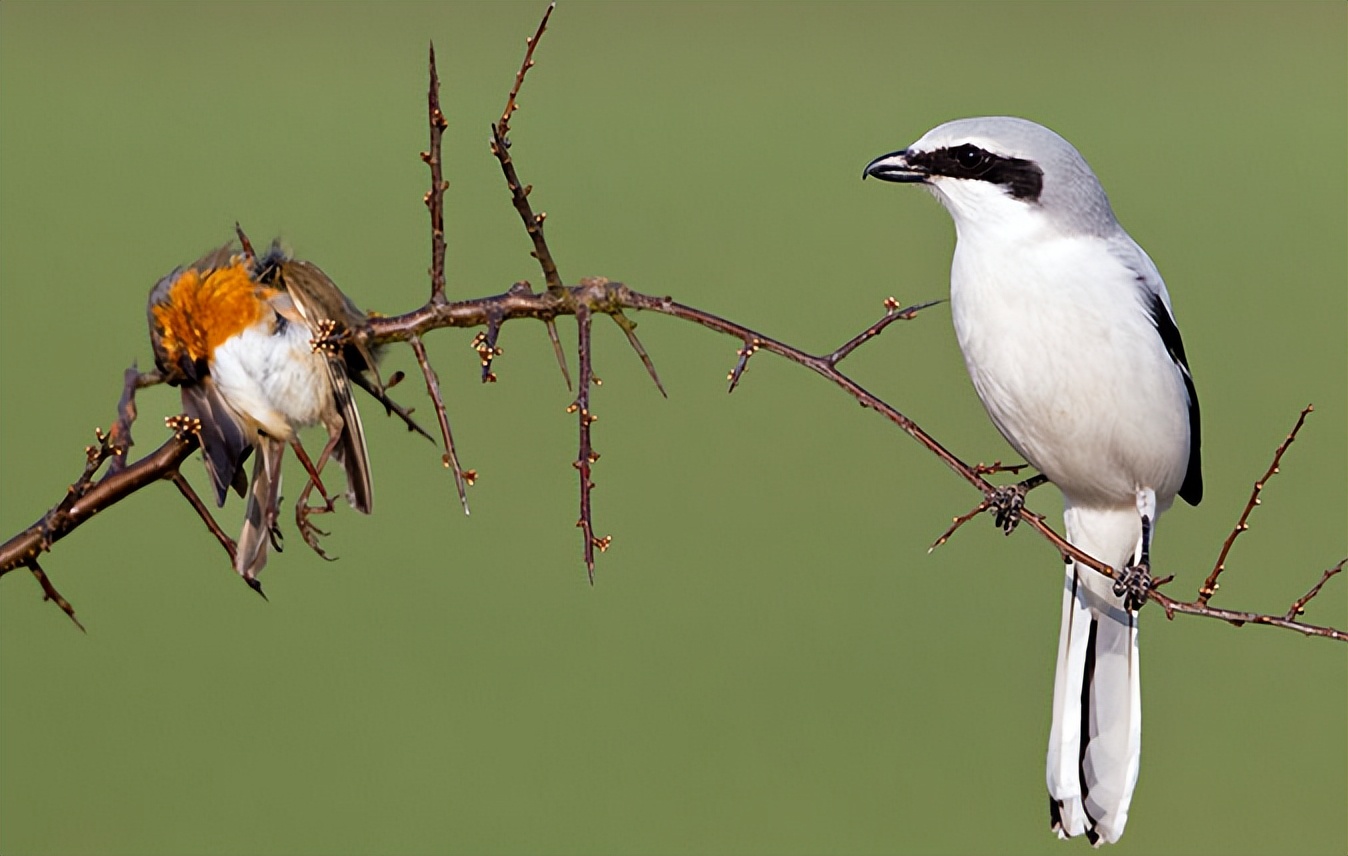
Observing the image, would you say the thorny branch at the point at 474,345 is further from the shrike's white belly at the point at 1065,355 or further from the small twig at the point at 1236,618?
the shrike's white belly at the point at 1065,355

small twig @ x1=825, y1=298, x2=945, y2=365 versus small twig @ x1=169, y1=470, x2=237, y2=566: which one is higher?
small twig @ x1=825, y1=298, x2=945, y2=365

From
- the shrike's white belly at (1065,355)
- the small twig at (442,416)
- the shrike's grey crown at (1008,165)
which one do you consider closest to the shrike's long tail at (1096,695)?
the shrike's white belly at (1065,355)

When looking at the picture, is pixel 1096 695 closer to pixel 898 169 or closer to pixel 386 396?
pixel 898 169

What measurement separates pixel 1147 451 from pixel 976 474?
149 cm

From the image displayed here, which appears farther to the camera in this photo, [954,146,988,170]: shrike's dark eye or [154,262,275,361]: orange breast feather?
[954,146,988,170]: shrike's dark eye

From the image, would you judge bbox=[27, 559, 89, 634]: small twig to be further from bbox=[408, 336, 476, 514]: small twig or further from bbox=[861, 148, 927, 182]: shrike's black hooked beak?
bbox=[861, 148, 927, 182]: shrike's black hooked beak

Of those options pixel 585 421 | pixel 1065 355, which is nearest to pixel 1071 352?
pixel 1065 355

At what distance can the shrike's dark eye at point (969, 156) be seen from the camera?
11.0 feet

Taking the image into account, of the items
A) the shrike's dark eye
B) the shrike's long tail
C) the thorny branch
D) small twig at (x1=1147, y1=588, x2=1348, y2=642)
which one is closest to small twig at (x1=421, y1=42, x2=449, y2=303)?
the thorny branch

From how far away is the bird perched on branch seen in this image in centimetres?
246

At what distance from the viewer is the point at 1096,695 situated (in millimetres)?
3867

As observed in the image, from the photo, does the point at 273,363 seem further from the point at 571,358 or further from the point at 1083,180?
the point at 571,358

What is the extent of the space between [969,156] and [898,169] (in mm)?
157

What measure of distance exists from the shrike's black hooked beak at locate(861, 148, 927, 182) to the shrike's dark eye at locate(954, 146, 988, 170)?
85 millimetres
